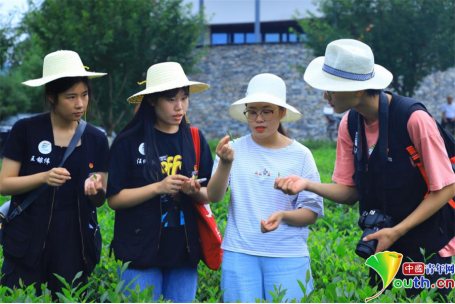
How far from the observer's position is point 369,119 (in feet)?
10.3

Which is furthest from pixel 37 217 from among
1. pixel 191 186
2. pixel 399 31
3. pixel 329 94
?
pixel 399 31

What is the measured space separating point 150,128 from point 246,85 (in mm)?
22886

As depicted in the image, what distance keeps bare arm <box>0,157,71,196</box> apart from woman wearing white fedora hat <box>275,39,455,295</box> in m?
1.19

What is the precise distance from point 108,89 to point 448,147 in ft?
51.2

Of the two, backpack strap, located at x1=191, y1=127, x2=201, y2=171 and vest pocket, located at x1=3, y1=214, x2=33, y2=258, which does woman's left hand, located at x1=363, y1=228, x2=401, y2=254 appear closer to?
backpack strap, located at x1=191, y1=127, x2=201, y2=171

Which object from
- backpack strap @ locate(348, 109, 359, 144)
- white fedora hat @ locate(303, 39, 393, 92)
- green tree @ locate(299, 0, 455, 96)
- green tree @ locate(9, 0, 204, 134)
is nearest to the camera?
white fedora hat @ locate(303, 39, 393, 92)

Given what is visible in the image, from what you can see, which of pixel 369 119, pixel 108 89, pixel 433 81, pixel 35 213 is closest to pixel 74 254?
pixel 35 213

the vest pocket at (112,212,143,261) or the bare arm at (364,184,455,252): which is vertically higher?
the bare arm at (364,184,455,252)

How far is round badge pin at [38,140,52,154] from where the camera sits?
3416 millimetres

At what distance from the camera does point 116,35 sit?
53.4ft

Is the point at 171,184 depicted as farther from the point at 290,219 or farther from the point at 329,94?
the point at 329,94

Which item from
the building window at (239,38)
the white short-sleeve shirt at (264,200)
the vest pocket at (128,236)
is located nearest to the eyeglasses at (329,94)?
the white short-sleeve shirt at (264,200)

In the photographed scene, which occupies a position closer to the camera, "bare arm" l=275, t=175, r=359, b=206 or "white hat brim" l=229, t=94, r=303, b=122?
"bare arm" l=275, t=175, r=359, b=206

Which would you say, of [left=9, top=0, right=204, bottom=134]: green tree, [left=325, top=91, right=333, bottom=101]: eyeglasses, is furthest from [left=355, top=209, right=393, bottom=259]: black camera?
[left=9, top=0, right=204, bottom=134]: green tree
